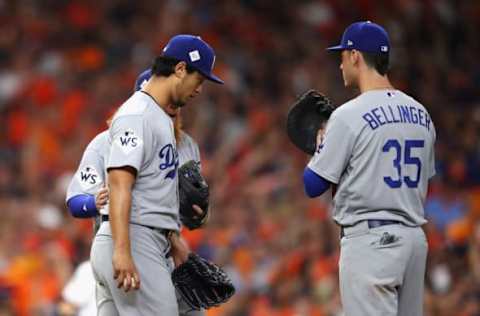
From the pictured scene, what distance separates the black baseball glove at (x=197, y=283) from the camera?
17.2ft

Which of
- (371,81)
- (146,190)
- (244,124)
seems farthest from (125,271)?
(244,124)

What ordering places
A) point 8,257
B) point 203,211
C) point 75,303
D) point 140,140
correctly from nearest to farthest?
point 140,140
point 203,211
point 75,303
point 8,257

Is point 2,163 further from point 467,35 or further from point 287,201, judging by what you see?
point 467,35

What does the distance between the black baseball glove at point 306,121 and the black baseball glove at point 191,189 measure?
0.46 metres

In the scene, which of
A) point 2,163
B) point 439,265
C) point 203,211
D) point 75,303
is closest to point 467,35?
point 439,265

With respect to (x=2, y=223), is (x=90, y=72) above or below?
above

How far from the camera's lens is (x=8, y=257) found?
10.6m

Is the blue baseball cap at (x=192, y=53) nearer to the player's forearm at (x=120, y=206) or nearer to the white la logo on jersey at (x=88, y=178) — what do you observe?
the player's forearm at (x=120, y=206)

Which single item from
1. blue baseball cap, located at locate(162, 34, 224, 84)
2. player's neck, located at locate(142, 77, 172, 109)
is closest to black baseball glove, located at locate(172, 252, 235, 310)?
player's neck, located at locate(142, 77, 172, 109)

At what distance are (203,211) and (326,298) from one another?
4259 millimetres

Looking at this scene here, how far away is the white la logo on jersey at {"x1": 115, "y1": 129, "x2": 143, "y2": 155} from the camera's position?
4680 millimetres

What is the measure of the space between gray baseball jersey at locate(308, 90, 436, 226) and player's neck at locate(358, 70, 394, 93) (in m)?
0.06

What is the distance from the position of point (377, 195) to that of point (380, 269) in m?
0.31

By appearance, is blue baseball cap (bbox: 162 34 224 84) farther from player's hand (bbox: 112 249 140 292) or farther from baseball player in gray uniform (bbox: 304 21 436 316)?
player's hand (bbox: 112 249 140 292)
